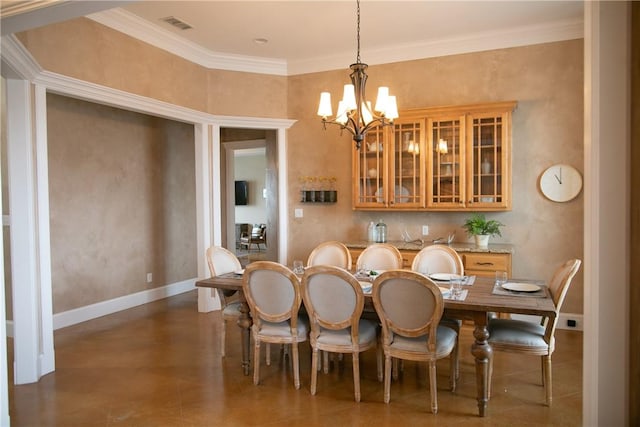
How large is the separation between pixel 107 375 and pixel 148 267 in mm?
2685

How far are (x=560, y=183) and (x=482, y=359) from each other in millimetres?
2638

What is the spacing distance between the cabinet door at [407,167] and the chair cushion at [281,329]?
218 centimetres

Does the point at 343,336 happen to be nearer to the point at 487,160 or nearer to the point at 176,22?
the point at 487,160

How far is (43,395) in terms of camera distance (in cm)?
321

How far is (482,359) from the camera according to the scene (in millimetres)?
2846

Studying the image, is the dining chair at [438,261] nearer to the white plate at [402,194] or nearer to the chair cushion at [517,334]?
the chair cushion at [517,334]

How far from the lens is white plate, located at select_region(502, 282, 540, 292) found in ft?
10.1

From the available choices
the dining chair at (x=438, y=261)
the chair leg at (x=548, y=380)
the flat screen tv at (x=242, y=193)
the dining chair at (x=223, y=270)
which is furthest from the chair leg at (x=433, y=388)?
the flat screen tv at (x=242, y=193)

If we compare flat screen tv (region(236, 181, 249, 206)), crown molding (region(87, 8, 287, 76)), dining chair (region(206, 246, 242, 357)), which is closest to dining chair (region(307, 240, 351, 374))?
dining chair (region(206, 246, 242, 357))

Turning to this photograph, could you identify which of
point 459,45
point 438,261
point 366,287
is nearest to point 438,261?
point 438,261

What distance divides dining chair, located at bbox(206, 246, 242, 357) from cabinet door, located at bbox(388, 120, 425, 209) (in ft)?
6.40

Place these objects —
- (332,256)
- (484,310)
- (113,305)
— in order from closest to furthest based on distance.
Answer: (484,310), (332,256), (113,305)

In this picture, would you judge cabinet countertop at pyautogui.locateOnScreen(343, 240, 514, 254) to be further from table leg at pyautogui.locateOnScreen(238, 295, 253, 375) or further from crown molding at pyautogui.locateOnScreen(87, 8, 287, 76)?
crown molding at pyautogui.locateOnScreen(87, 8, 287, 76)

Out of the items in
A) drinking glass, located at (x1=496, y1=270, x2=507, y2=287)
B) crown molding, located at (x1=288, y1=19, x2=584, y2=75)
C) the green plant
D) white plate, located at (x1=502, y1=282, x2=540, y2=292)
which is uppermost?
crown molding, located at (x1=288, y1=19, x2=584, y2=75)
